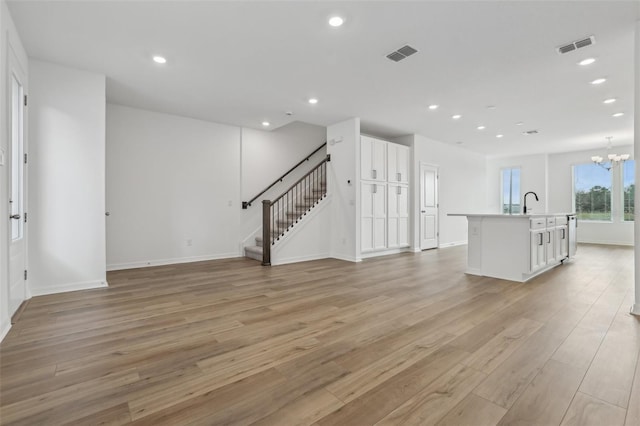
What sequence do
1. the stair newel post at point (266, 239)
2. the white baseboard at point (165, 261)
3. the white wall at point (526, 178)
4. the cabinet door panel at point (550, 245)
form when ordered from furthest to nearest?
the white wall at point (526, 178) → the stair newel post at point (266, 239) → the white baseboard at point (165, 261) → the cabinet door panel at point (550, 245)

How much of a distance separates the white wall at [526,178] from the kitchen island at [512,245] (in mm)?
5439

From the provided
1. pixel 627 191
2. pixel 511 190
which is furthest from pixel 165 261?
pixel 627 191

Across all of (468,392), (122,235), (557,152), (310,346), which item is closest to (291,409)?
(310,346)

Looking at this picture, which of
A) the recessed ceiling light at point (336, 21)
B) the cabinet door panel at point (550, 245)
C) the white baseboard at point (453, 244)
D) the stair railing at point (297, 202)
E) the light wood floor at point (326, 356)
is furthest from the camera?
the white baseboard at point (453, 244)

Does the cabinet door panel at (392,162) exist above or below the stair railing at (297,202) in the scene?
above

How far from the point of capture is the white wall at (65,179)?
3543 millimetres

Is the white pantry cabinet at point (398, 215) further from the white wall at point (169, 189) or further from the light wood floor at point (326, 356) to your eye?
the white wall at point (169, 189)

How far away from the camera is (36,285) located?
3.56 m

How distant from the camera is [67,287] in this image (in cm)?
371

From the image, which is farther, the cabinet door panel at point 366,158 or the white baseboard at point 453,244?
the white baseboard at point 453,244

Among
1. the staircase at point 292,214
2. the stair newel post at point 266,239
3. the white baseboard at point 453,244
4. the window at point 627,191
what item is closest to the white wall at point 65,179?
the stair newel post at point 266,239

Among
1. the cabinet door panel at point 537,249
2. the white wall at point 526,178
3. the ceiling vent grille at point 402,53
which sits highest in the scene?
the ceiling vent grille at point 402,53

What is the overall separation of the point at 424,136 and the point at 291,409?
24.2 feet

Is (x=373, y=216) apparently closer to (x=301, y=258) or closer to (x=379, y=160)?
(x=379, y=160)
